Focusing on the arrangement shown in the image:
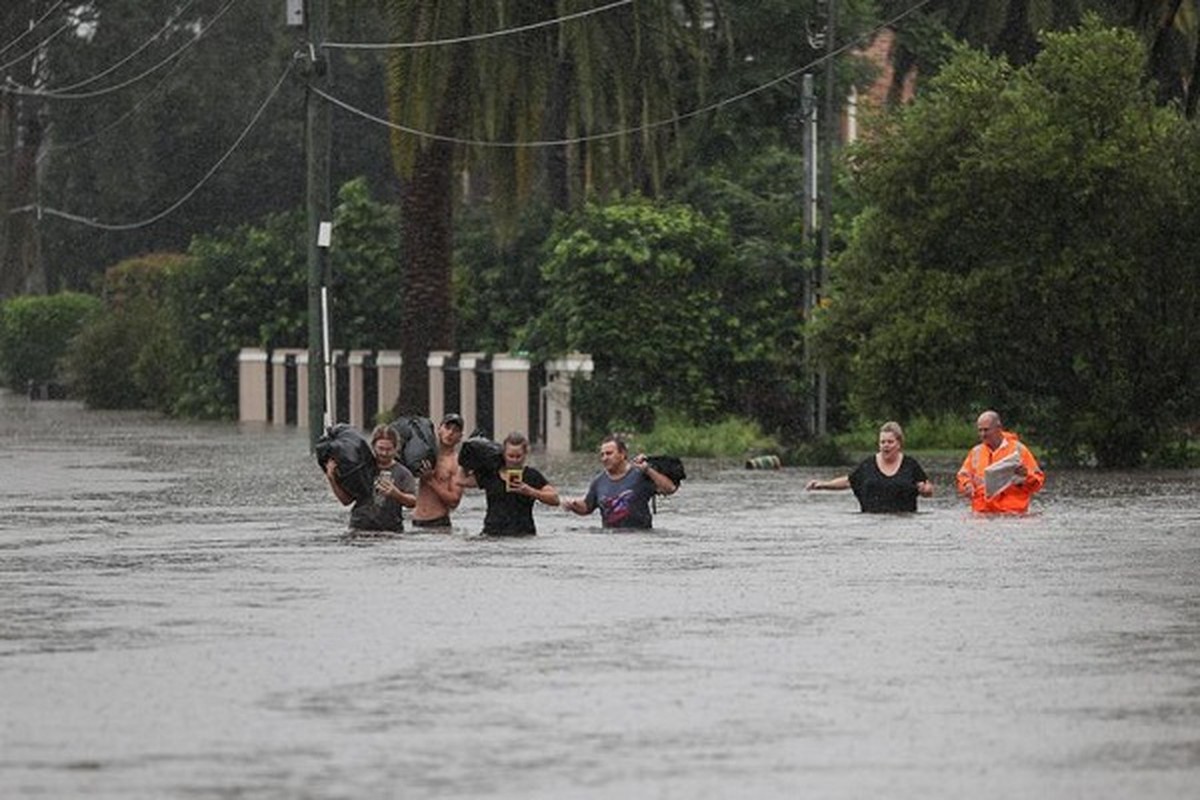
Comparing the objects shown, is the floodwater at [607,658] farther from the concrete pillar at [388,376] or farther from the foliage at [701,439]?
the concrete pillar at [388,376]

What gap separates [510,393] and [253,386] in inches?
719

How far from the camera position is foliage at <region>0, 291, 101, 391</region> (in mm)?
98875

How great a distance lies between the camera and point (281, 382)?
6756 centimetres

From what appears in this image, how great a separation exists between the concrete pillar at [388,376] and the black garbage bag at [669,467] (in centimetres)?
3195

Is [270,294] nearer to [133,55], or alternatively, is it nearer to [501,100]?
[501,100]

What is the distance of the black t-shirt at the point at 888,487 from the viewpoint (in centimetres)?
3081

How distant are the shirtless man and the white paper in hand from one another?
16.7 feet

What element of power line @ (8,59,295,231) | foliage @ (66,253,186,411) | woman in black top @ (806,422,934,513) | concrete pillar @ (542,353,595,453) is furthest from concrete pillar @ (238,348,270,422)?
woman in black top @ (806,422,934,513)

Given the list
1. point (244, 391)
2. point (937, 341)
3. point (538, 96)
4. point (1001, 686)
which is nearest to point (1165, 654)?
point (1001, 686)

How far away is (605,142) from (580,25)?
9.95 ft

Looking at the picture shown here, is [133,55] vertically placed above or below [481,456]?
above

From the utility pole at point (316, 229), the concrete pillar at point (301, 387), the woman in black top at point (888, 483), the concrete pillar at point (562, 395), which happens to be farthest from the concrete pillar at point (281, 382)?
the woman in black top at point (888, 483)

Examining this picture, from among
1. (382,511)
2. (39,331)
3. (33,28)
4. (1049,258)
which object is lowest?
(382,511)

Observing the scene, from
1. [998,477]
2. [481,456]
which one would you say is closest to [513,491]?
[481,456]
